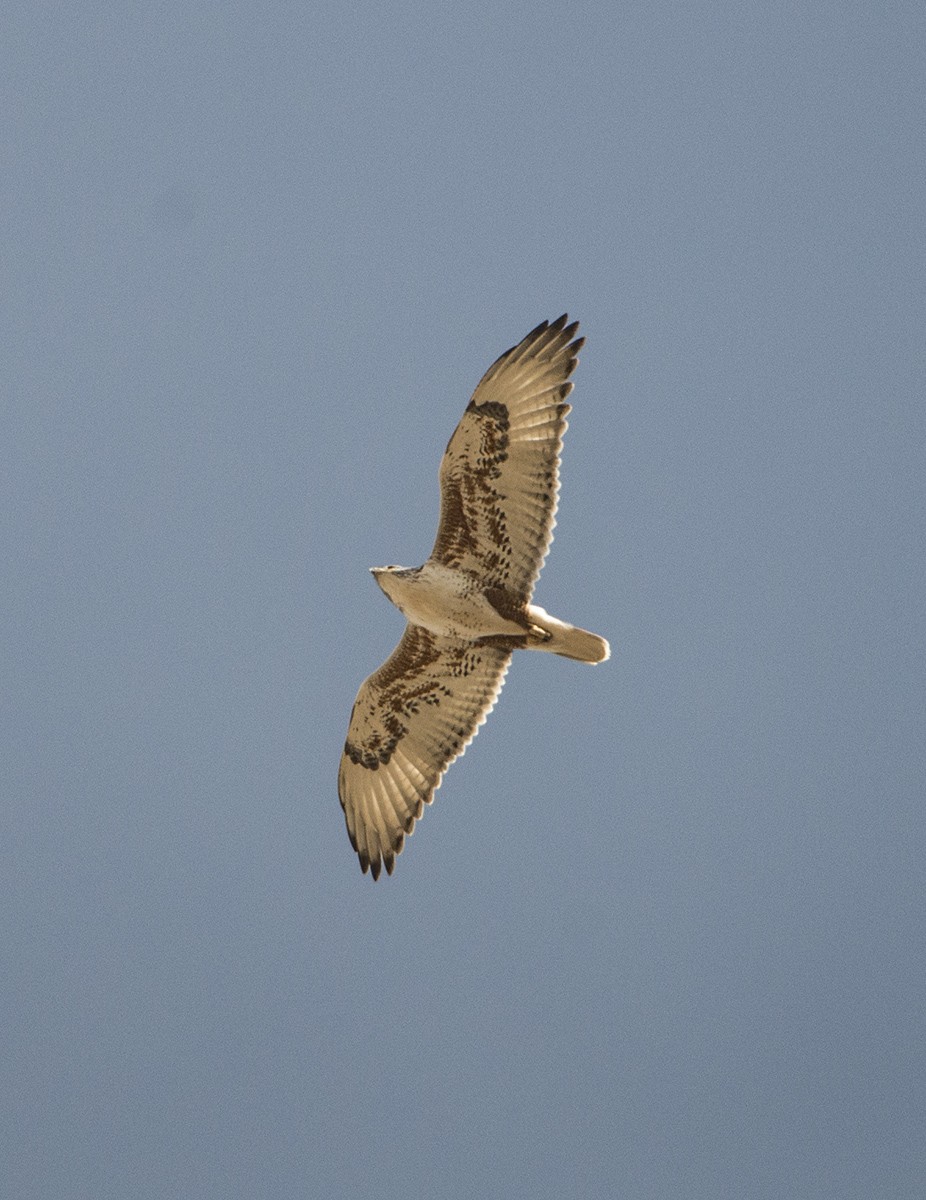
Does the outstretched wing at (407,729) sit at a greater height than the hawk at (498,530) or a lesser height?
lesser

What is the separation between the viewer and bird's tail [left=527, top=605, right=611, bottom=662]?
1283 cm

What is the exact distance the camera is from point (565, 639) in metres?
12.9

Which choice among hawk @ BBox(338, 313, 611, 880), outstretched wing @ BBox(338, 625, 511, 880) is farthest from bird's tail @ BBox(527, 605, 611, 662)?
outstretched wing @ BBox(338, 625, 511, 880)

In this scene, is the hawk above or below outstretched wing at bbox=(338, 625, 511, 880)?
above

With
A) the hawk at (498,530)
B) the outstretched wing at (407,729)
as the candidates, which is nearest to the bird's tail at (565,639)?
the hawk at (498,530)

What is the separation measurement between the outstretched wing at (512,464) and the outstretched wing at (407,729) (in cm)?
79

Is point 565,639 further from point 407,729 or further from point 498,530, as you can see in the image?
point 407,729

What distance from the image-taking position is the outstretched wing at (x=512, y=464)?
12719 millimetres

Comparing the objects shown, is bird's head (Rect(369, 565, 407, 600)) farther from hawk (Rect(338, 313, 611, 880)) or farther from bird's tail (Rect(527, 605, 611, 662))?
bird's tail (Rect(527, 605, 611, 662))

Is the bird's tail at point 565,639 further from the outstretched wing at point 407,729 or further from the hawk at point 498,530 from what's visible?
the outstretched wing at point 407,729

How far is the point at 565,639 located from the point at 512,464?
4.01ft

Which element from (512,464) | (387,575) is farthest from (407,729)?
(512,464)

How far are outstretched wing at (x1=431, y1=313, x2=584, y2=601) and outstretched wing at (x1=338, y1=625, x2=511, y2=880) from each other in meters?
0.79

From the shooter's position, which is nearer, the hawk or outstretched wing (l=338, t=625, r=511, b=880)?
the hawk
